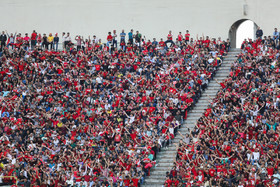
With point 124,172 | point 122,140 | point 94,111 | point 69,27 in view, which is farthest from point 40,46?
point 124,172

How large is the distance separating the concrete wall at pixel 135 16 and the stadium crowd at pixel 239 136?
771 centimetres

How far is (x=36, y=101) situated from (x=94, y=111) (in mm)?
4371

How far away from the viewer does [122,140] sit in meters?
49.9

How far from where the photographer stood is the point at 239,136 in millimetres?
46875

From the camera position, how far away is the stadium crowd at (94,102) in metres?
47.5

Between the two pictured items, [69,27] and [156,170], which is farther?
[69,27]

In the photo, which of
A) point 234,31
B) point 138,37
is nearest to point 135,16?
point 138,37

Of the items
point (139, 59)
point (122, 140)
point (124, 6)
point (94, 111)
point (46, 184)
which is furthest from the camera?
point (124, 6)

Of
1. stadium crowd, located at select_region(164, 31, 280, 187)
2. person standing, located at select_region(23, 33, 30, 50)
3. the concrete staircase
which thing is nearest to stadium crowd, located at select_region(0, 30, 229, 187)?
person standing, located at select_region(23, 33, 30, 50)

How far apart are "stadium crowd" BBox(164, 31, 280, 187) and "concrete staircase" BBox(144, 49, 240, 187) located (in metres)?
0.92

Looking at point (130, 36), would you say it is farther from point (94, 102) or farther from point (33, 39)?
point (94, 102)

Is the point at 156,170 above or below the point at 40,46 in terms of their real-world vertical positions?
below

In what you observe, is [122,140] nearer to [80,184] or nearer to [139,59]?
[80,184]

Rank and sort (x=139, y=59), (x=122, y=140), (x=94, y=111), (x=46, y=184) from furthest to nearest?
(x=139, y=59) < (x=94, y=111) < (x=122, y=140) < (x=46, y=184)
